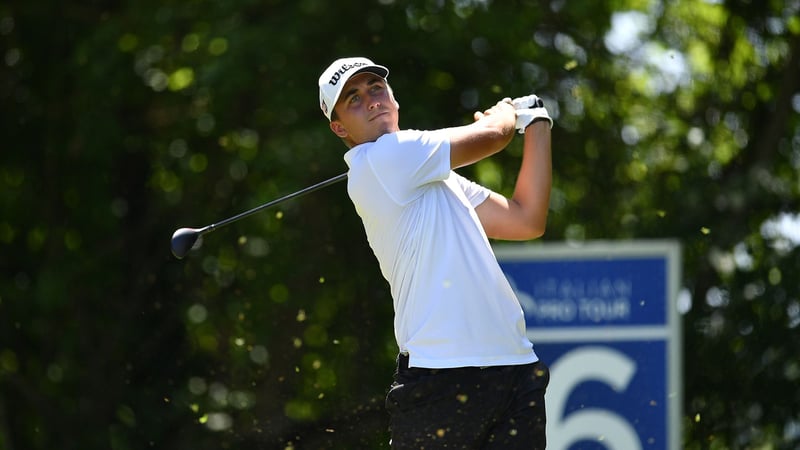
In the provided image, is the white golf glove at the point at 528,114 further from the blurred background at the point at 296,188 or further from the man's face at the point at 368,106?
the blurred background at the point at 296,188

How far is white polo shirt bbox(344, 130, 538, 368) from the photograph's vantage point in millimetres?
3545

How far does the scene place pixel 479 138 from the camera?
3.73 meters

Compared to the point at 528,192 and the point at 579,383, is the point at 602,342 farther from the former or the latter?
the point at 528,192

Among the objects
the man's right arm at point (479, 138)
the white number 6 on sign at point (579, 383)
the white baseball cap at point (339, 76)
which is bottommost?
the white number 6 on sign at point (579, 383)

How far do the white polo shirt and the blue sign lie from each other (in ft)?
5.14

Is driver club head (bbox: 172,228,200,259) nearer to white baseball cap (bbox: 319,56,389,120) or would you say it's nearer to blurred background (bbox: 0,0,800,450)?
white baseball cap (bbox: 319,56,389,120)

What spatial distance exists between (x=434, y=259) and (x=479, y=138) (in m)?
0.37

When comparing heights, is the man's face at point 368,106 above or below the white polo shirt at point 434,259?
above

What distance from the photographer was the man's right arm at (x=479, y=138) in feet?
12.1

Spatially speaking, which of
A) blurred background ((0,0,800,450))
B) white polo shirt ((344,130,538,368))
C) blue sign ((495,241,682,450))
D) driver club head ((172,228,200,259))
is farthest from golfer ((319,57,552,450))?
blurred background ((0,0,800,450))

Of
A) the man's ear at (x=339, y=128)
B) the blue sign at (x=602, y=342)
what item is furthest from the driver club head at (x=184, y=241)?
the blue sign at (x=602, y=342)

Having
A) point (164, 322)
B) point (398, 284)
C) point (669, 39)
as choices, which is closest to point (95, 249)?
point (164, 322)

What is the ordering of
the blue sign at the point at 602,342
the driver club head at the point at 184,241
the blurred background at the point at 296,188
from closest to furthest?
the driver club head at the point at 184,241
the blue sign at the point at 602,342
the blurred background at the point at 296,188

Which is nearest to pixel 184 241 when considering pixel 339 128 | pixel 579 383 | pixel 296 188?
pixel 339 128
